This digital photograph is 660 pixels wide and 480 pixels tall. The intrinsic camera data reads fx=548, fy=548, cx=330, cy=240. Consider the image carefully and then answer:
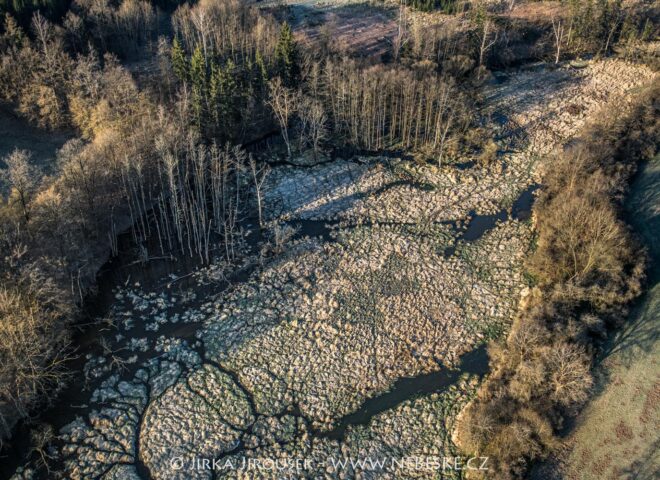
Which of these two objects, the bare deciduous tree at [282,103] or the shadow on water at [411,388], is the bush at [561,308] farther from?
the bare deciduous tree at [282,103]

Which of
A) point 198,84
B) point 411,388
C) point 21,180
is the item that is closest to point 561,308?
point 411,388

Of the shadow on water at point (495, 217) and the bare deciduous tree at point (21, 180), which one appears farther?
the shadow on water at point (495, 217)

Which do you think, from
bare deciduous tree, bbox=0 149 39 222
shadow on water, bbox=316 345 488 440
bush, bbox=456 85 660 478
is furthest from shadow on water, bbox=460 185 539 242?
bare deciduous tree, bbox=0 149 39 222

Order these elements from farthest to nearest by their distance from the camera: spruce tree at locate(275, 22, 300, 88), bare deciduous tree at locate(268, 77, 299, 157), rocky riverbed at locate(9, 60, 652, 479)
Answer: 1. spruce tree at locate(275, 22, 300, 88)
2. bare deciduous tree at locate(268, 77, 299, 157)
3. rocky riverbed at locate(9, 60, 652, 479)

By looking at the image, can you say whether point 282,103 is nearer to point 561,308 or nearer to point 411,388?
point 411,388

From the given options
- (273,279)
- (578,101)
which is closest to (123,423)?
(273,279)

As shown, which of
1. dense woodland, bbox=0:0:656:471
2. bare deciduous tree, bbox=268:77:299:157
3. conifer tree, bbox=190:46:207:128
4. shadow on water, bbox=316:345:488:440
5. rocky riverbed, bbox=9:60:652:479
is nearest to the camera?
rocky riverbed, bbox=9:60:652:479

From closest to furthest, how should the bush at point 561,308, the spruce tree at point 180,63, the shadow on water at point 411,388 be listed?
1. the bush at point 561,308
2. the shadow on water at point 411,388
3. the spruce tree at point 180,63

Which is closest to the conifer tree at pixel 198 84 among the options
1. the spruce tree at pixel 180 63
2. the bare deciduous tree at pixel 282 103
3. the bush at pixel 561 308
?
the spruce tree at pixel 180 63

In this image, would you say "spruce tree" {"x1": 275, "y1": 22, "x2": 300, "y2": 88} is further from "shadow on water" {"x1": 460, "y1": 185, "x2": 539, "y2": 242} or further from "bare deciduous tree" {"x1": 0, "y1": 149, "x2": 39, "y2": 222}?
"bare deciduous tree" {"x1": 0, "y1": 149, "x2": 39, "y2": 222}
